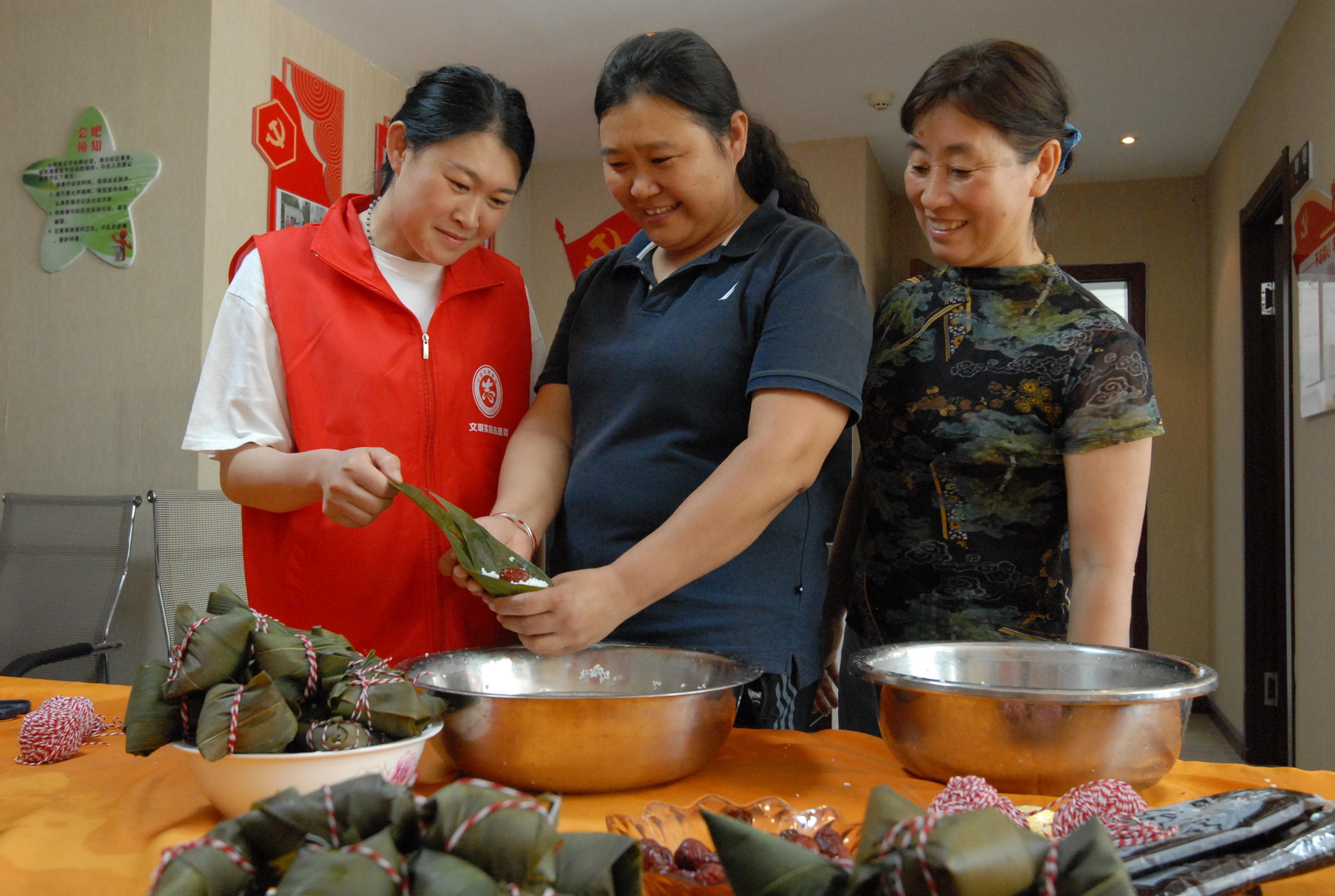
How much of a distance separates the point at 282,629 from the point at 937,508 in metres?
0.82

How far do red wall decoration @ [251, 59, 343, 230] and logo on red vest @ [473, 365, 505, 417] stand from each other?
2434mm

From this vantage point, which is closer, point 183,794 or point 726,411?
point 183,794

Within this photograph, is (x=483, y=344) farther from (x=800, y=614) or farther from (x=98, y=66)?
(x=98, y=66)

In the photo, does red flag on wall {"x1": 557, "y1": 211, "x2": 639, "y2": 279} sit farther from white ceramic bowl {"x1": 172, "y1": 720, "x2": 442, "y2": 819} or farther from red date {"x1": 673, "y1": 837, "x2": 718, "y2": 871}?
red date {"x1": 673, "y1": 837, "x2": 718, "y2": 871}

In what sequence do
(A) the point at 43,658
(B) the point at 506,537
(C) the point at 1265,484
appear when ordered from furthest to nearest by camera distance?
(C) the point at 1265,484, (A) the point at 43,658, (B) the point at 506,537

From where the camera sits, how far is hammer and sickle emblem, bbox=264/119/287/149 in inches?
139

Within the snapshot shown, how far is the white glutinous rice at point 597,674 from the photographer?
1.11 m

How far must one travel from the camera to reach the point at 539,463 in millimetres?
1336

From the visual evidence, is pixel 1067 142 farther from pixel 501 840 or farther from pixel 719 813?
pixel 501 840

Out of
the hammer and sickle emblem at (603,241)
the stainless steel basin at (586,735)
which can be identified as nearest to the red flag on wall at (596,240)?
the hammer and sickle emblem at (603,241)

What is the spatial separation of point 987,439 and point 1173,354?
16.8 ft

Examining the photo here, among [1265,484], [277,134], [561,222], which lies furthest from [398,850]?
[561,222]

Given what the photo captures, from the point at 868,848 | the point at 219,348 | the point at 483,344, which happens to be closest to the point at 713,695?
the point at 868,848

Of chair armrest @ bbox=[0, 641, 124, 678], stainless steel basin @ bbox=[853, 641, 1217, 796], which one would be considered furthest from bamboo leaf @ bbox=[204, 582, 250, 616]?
chair armrest @ bbox=[0, 641, 124, 678]
